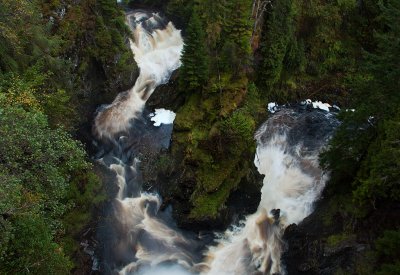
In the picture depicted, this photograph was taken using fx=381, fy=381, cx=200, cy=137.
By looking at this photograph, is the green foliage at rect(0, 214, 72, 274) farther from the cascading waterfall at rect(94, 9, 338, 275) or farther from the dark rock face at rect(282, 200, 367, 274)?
the dark rock face at rect(282, 200, 367, 274)

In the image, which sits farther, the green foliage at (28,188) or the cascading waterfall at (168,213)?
the cascading waterfall at (168,213)

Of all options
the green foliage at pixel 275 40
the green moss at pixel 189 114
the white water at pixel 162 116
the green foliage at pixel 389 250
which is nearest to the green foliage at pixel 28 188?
the green foliage at pixel 389 250

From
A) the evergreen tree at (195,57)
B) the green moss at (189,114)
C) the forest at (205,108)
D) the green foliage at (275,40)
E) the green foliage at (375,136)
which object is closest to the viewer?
the forest at (205,108)

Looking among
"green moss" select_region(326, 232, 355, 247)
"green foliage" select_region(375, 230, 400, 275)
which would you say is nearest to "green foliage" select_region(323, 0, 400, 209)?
"green moss" select_region(326, 232, 355, 247)

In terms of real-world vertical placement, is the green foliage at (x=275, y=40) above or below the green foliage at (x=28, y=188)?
above

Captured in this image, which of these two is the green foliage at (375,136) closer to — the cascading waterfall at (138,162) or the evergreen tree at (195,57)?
the cascading waterfall at (138,162)

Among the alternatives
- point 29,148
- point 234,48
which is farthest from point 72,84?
point 29,148
